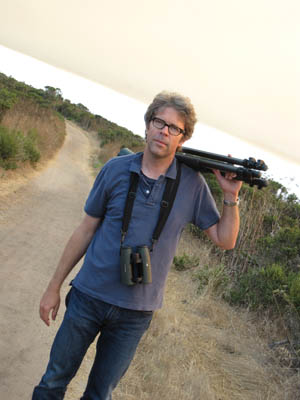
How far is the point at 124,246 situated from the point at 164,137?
0.60 metres

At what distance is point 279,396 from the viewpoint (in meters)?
3.67

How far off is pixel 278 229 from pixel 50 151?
9660mm

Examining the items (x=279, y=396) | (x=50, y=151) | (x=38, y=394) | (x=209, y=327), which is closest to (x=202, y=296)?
(x=209, y=327)

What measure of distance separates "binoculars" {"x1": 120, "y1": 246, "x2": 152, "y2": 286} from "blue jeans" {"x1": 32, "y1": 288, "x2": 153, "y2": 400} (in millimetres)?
180

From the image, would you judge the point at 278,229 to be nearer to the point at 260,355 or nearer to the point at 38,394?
the point at 260,355

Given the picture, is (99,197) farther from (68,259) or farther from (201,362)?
(201,362)

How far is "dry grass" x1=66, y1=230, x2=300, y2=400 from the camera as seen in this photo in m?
3.50

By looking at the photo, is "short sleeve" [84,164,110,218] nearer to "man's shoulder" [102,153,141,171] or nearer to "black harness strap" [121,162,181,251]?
"man's shoulder" [102,153,141,171]

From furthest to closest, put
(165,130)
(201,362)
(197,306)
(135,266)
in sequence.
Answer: (197,306) → (201,362) → (165,130) → (135,266)

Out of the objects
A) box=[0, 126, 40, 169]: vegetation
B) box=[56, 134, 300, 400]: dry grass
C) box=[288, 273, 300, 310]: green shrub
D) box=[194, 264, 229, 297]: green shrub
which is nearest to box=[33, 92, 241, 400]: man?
box=[56, 134, 300, 400]: dry grass

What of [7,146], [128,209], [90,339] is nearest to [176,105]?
[128,209]

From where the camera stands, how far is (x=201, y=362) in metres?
4.16

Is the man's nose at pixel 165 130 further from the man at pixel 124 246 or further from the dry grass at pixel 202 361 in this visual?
the dry grass at pixel 202 361

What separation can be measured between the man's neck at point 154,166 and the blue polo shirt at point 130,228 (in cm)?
4
